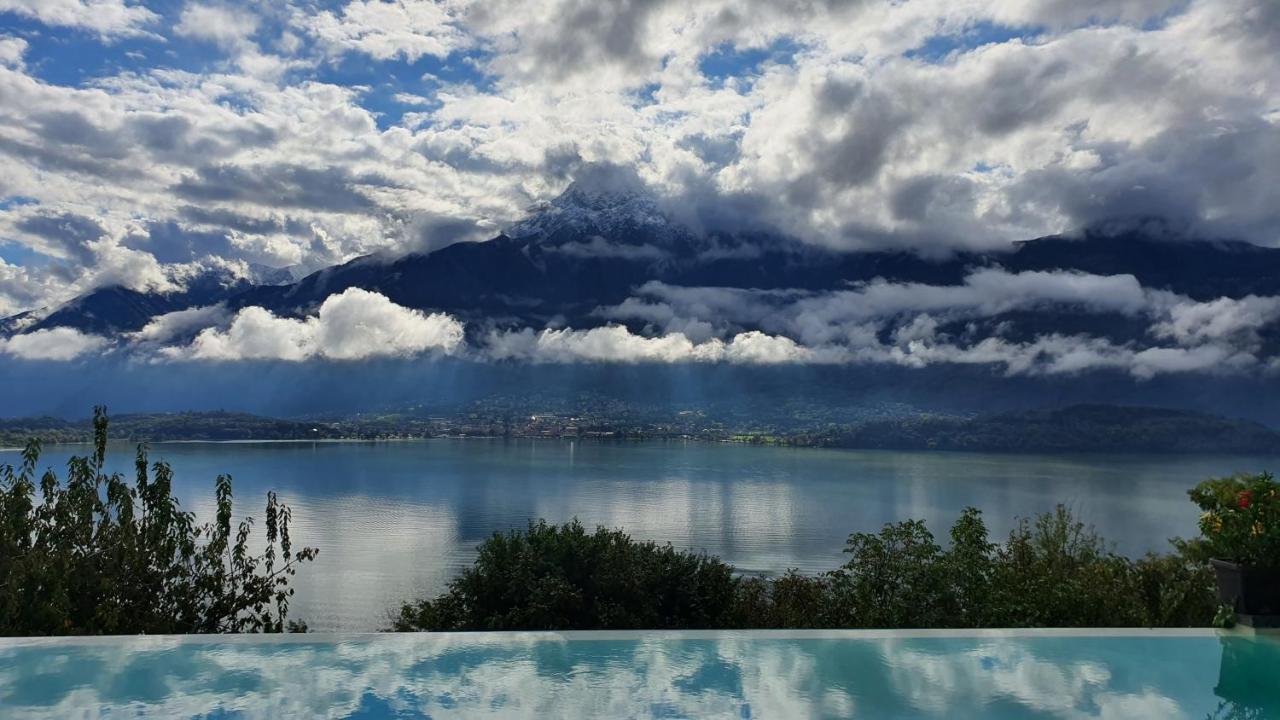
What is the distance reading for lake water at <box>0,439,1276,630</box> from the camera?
41.2 meters

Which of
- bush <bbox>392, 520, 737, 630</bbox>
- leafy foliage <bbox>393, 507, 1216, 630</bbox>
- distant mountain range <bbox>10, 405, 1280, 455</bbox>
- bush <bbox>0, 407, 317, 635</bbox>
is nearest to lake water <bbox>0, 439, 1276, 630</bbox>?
distant mountain range <bbox>10, 405, 1280, 455</bbox>

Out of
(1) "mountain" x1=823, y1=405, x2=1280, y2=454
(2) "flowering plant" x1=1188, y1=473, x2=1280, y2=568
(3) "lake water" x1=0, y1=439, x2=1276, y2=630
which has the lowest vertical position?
(3) "lake water" x1=0, y1=439, x2=1276, y2=630

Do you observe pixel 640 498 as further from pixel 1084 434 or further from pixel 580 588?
pixel 1084 434

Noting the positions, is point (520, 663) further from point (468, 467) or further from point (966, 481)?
point (468, 467)

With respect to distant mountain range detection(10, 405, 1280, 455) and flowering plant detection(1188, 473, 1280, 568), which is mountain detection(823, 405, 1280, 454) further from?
flowering plant detection(1188, 473, 1280, 568)

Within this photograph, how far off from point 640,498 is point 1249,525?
202ft

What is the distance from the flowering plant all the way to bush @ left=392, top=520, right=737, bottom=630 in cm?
432

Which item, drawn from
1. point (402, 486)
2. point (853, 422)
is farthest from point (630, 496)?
point (853, 422)

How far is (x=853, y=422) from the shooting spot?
596ft

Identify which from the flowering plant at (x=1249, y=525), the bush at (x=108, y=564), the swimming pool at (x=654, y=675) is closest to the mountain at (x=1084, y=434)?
the flowering plant at (x=1249, y=525)

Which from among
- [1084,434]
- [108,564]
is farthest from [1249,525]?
[1084,434]

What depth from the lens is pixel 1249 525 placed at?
20.9ft

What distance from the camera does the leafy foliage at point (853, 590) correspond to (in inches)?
321

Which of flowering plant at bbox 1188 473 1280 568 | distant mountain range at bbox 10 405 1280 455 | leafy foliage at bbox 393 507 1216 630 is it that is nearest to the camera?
flowering plant at bbox 1188 473 1280 568
